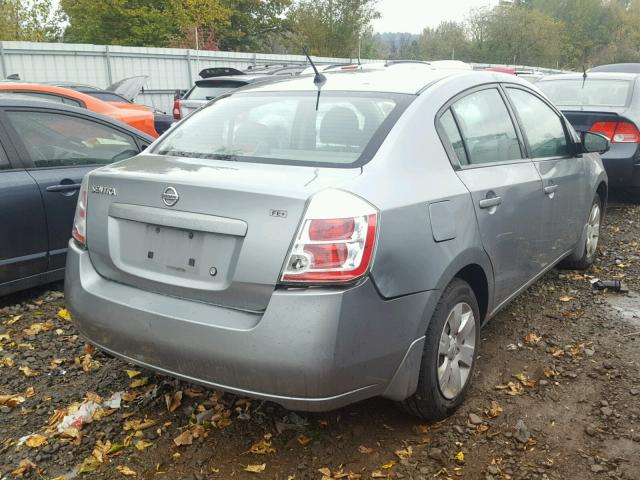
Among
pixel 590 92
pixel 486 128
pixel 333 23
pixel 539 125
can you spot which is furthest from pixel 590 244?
pixel 333 23

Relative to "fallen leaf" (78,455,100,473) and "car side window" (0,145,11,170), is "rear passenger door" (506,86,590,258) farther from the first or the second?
"car side window" (0,145,11,170)

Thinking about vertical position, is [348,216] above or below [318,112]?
below

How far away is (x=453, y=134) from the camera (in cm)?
300

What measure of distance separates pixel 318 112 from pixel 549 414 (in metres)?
1.87

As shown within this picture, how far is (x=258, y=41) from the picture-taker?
155ft

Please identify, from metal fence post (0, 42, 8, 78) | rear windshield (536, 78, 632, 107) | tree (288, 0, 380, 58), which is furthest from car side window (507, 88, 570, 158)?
tree (288, 0, 380, 58)

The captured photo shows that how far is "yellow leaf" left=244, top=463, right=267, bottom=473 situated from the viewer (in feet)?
8.53

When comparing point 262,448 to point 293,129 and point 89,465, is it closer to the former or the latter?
point 89,465

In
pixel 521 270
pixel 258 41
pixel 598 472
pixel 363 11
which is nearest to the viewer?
pixel 598 472

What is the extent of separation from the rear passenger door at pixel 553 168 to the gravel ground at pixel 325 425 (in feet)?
2.36

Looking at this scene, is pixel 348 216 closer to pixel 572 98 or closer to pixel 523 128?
pixel 523 128

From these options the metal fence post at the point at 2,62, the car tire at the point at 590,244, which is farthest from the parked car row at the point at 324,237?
the metal fence post at the point at 2,62

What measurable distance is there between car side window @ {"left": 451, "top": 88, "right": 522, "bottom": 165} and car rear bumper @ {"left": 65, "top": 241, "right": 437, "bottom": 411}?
1009mm

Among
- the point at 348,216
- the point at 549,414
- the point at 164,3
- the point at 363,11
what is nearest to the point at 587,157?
the point at 549,414
